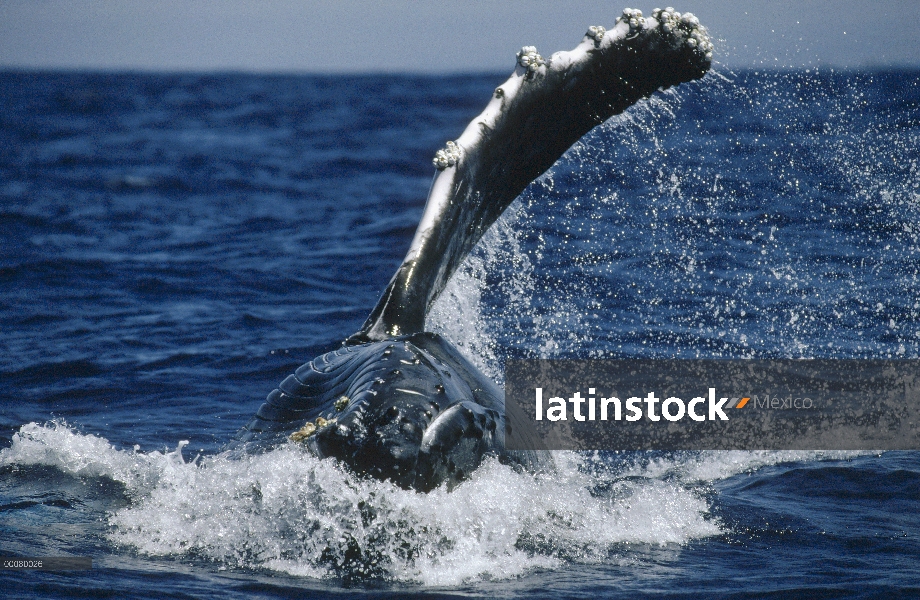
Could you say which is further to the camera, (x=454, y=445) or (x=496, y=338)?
(x=496, y=338)

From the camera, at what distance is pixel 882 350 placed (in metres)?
13.0

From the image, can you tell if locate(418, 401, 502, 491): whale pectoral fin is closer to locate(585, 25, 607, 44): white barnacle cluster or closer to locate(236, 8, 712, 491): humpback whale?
locate(236, 8, 712, 491): humpback whale

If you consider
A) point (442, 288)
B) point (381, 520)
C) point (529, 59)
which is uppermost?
point (529, 59)

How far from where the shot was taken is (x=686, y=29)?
9430 mm

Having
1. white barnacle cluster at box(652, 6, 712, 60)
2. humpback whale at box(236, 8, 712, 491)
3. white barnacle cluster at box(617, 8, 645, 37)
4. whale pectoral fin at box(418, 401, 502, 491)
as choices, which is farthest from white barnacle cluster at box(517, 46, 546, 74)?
whale pectoral fin at box(418, 401, 502, 491)

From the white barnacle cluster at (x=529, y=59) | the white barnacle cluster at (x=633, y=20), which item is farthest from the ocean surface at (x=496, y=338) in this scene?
the white barnacle cluster at (x=529, y=59)

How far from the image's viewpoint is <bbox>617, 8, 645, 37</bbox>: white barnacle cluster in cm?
930

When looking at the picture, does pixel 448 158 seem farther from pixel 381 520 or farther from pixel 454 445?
pixel 381 520

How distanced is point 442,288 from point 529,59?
220 cm

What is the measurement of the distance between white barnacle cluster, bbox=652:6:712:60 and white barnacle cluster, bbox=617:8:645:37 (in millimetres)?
141

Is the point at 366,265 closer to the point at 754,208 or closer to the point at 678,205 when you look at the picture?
the point at 678,205

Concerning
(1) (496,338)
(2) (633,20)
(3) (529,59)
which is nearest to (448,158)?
(3) (529,59)

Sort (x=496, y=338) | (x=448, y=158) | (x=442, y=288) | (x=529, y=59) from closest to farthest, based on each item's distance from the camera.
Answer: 1. (x=448, y=158)
2. (x=529, y=59)
3. (x=442, y=288)
4. (x=496, y=338)

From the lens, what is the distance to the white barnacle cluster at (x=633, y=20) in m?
9.30
